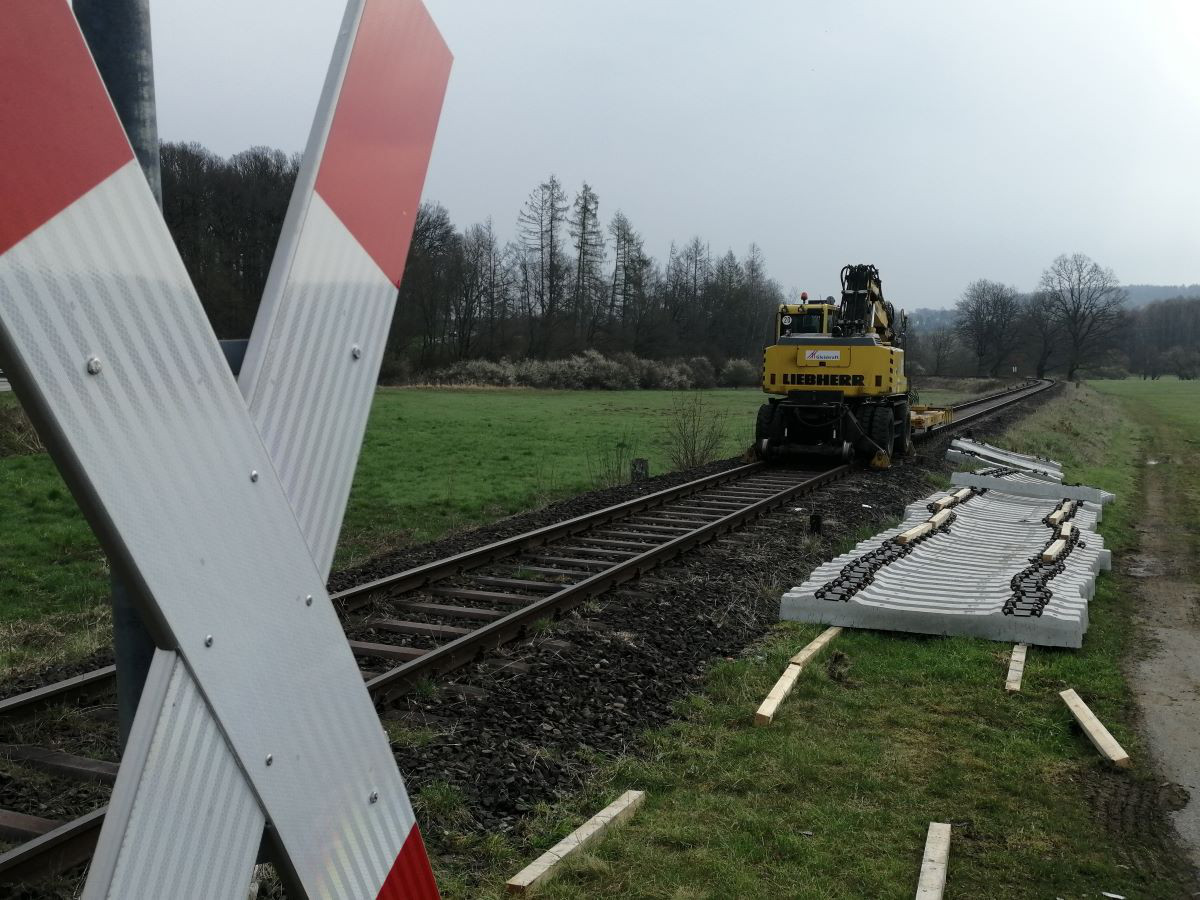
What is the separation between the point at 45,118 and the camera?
3.42 ft

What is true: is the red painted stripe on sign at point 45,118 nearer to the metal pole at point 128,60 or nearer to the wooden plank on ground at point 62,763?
the metal pole at point 128,60

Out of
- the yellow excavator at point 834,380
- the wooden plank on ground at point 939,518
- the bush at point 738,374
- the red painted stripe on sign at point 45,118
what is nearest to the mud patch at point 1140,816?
the red painted stripe on sign at point 45,118

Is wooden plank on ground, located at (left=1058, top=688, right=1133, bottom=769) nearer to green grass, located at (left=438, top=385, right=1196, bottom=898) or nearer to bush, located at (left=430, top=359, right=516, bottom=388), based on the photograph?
green grass, located at (left=438, top=385, right=1196, bottom=898)

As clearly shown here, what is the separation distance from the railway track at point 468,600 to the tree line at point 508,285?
3252 centimetres

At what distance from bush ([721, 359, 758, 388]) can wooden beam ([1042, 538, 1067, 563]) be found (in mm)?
61645

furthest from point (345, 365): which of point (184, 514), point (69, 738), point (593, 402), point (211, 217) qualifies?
point (211, 217)

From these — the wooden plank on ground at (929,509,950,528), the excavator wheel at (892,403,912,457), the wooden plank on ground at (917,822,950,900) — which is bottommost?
the wooden plank on ground at (917,822,950,900)

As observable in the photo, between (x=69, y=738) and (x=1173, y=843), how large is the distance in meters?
5.75

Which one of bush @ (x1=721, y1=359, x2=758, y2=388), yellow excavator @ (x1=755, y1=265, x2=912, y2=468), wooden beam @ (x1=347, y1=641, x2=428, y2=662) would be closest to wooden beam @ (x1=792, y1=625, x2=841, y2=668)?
wooden beam @ (x1=347, y1=641, x2=428, y2=662)

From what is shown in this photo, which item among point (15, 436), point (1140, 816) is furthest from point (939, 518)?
point (15, 436)

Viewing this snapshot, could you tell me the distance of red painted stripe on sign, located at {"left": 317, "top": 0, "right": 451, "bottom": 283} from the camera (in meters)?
1.44

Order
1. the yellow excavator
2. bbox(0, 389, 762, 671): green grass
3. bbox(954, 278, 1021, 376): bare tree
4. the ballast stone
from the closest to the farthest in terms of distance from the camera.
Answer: bbox(0, 389, 762, 671): green grass < the yellow excavator < the ballast stone < bbox(954, 278, 1021, 376): bare tree

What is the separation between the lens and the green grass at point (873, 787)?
4315mm

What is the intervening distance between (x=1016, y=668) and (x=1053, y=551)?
343cm
